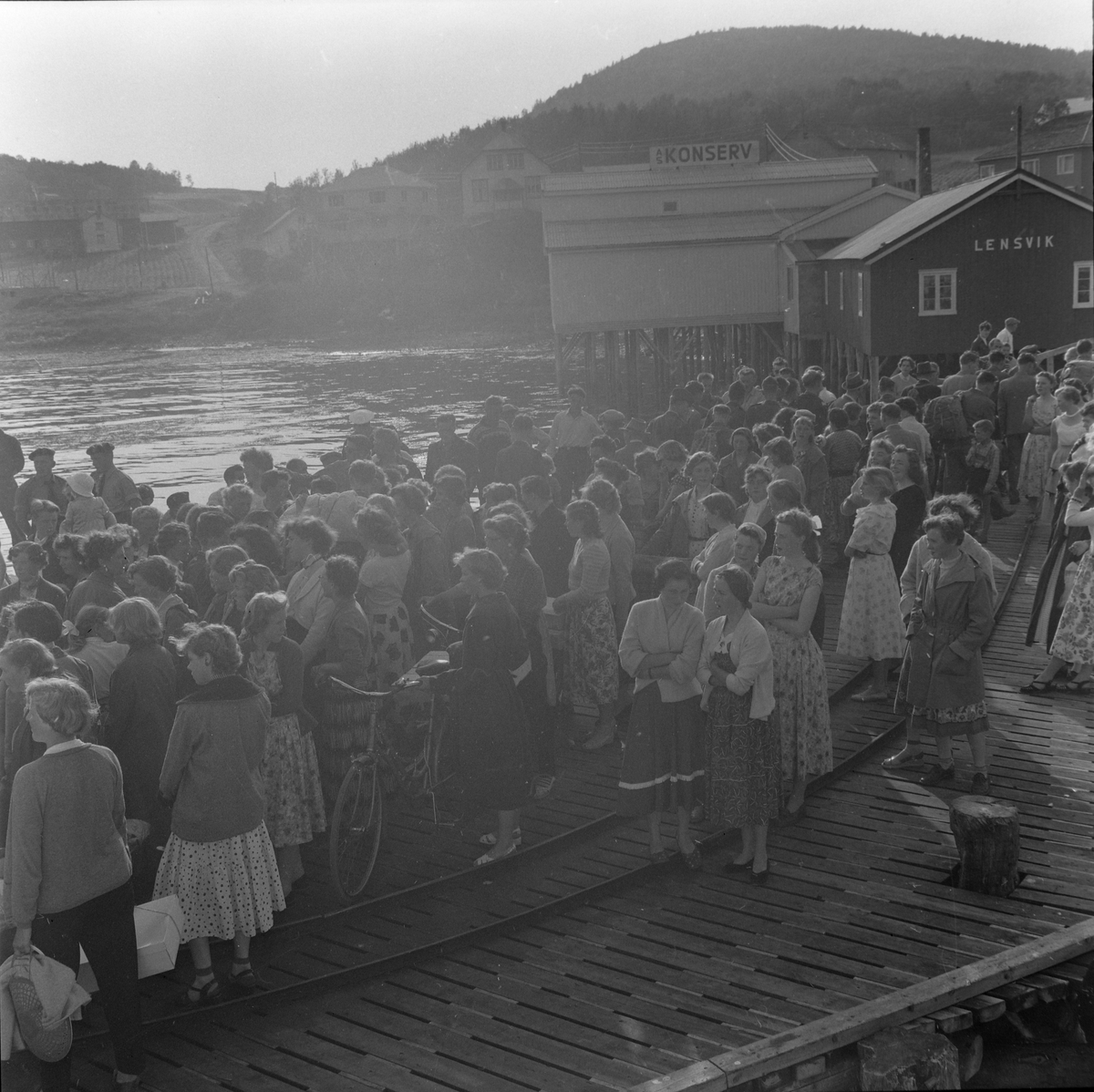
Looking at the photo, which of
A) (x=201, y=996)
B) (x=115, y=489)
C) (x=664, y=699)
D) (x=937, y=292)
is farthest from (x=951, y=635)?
(x=937, y=292)

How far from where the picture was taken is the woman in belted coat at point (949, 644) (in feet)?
23.3

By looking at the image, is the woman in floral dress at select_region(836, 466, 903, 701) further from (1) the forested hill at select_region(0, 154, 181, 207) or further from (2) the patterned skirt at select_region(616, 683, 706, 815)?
(1) the forested hill at select_region(0, 154, 181, 207)

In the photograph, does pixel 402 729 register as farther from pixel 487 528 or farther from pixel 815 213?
pixel 815 213

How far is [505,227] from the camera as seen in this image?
92.4m

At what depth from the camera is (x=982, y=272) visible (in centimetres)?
2991

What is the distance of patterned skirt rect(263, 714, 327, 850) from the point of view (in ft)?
21.0

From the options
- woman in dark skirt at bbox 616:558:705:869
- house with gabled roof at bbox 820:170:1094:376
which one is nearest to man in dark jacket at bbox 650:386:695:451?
woman in dark skirt at bbox 616:558:705:869

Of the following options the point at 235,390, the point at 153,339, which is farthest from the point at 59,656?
the point at 153,339

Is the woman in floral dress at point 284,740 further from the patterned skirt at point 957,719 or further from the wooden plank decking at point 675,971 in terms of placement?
the patterned skirt at point 957,719

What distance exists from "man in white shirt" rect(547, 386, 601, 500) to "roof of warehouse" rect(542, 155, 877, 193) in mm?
26694

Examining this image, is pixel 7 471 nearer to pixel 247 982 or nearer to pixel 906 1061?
pixel 247 982

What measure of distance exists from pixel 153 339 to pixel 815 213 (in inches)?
2156

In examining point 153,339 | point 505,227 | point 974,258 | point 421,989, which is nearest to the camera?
point 421,989

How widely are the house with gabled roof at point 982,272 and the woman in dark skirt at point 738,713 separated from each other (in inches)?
992
